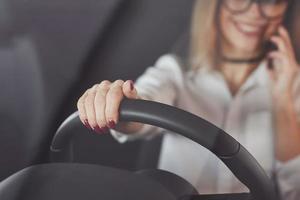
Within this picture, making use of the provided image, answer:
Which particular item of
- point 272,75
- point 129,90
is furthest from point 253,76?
point 129,90

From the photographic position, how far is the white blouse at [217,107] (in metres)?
0.58

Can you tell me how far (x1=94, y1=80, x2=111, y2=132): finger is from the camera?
546 millimetres

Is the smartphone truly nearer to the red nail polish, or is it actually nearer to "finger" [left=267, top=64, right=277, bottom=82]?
"finger" [left=267, top=64, right=277, bottom=82]

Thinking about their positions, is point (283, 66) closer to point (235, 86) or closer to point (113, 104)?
point (235, 86)

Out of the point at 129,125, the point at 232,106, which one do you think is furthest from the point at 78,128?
the point at 232,106

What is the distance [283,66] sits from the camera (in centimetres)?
58

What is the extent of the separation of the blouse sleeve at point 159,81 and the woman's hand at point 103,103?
0.01 metres

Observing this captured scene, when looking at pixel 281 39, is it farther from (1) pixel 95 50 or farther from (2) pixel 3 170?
(2) pixel 3 170

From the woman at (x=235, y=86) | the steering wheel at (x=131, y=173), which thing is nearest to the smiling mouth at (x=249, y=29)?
the woman at (x=235, y=86)

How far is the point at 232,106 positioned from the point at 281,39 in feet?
0.28

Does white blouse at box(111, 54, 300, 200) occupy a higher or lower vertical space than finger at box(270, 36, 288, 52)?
lower

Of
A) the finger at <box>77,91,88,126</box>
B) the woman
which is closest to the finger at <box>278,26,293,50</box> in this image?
the woman

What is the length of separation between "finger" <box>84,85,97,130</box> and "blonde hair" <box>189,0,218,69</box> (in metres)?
0.11

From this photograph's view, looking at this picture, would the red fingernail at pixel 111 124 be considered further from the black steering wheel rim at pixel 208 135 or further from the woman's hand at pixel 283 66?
the woman's hand at pixel 283 66
